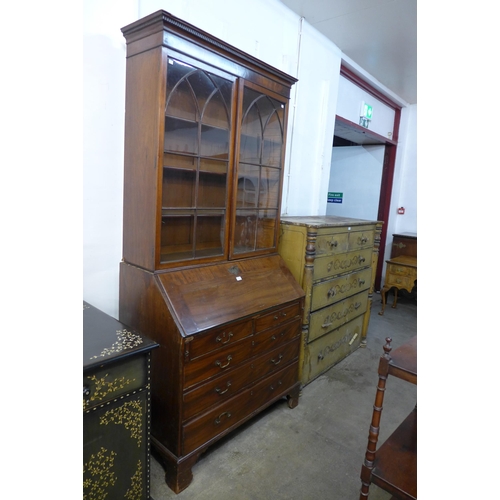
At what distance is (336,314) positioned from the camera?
111 inches

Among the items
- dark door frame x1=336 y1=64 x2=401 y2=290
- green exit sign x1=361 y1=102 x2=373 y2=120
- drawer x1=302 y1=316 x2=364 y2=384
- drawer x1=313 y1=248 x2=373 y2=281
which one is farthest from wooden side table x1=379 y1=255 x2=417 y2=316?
green exit sign x1=361 y1=102 x2=373 y2=120

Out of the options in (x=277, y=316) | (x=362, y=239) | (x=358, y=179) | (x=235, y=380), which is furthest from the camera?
(x=358, y=179)

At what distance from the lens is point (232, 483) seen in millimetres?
1755

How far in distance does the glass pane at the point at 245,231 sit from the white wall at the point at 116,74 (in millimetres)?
672

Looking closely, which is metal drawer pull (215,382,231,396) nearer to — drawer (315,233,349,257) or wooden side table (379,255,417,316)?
drawer (315,233,349,257)

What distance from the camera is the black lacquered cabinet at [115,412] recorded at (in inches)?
49.7

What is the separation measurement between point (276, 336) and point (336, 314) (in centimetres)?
85

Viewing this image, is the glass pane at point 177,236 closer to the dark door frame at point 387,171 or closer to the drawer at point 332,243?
the drawer at point 332,243

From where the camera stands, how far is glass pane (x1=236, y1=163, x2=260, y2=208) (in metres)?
2.15

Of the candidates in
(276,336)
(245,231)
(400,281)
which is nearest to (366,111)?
(400,281)

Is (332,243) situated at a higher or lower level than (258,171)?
lower

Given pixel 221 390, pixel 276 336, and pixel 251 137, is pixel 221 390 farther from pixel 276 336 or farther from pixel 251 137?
pixel 251 137
